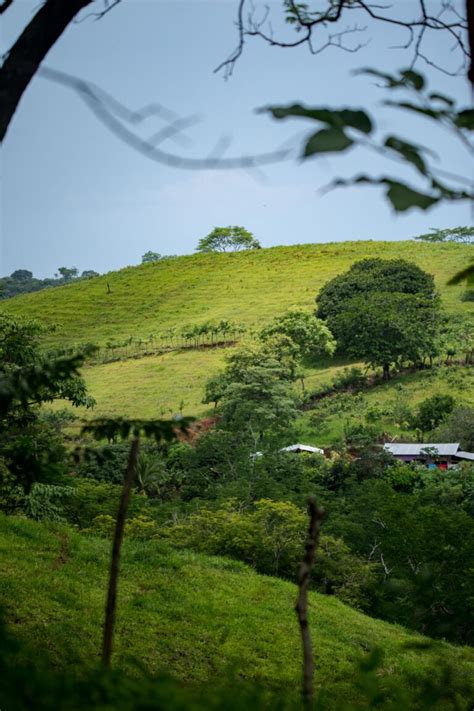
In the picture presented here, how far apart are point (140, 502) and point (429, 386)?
16090 mm

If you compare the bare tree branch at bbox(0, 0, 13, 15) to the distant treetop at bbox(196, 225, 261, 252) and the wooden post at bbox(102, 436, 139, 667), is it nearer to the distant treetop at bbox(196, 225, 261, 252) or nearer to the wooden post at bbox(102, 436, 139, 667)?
the wooden post at bbox(102, 436, 139, 667)

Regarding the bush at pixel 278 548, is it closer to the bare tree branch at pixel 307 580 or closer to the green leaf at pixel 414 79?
the bare tree branch at pixel 307 580

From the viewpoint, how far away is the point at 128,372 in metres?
39.4

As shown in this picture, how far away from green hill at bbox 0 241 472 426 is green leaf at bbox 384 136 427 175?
30639 millimetres

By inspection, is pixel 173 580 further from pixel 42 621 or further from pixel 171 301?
pixel 171 301

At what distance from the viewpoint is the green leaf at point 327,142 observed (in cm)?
77

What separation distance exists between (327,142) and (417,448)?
79.1 ft

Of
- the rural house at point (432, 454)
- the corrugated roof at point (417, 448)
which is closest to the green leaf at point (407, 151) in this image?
the rural house at point (432, 454)

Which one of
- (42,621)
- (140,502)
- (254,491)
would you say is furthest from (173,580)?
(254,491)

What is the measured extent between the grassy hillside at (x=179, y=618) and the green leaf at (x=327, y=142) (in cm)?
405

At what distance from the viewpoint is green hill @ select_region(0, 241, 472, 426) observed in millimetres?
36125

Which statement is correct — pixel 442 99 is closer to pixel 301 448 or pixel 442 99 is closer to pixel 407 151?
pixel 407 151

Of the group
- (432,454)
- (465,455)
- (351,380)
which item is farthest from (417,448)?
(351,380)

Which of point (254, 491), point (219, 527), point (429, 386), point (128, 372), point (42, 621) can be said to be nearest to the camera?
point (42, 621)
